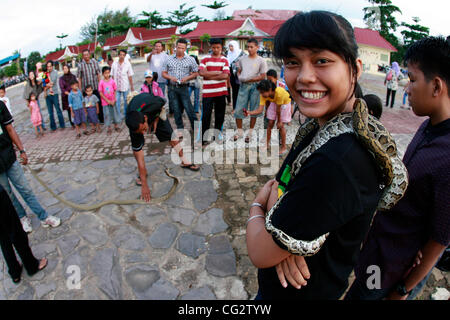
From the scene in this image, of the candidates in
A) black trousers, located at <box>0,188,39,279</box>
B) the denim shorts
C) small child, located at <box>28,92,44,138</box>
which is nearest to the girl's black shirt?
black trousers, located at <box>0,188,39,279</box>

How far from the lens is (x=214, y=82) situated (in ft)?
20.4

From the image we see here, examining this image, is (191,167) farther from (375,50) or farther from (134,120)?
(375,50)

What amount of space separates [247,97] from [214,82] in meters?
1.03

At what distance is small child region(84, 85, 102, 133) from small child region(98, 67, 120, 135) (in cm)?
37

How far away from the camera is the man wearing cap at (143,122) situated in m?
4.33

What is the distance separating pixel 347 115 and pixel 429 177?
962mm

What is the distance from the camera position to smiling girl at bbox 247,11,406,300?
0.95 metres

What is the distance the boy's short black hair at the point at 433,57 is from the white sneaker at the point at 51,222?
5017mm

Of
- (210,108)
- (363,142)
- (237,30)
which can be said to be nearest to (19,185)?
(210,108)

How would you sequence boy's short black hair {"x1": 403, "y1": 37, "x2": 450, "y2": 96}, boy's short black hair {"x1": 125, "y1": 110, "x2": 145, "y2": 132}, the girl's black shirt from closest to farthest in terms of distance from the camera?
the girl's black shirt, boy's short black hair {"x1": 403, "y1": 37, "x2": 450, "y2": 96}, boy's short black hair {"x1": 125, "y1": 110, "x2": 145, "y2": 132}

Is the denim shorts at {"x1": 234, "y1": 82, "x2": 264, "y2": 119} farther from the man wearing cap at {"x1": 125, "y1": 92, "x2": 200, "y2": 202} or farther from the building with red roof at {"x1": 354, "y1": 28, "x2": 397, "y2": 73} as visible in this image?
the building with red roof at {"x1": 354, "y1": 28, "x2": 397, "y2": 73}

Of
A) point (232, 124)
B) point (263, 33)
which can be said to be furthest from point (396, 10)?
point (232, 124)

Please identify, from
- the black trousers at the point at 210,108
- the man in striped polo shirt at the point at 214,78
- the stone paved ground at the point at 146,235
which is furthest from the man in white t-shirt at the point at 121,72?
the black trousers at the point at 210,108
